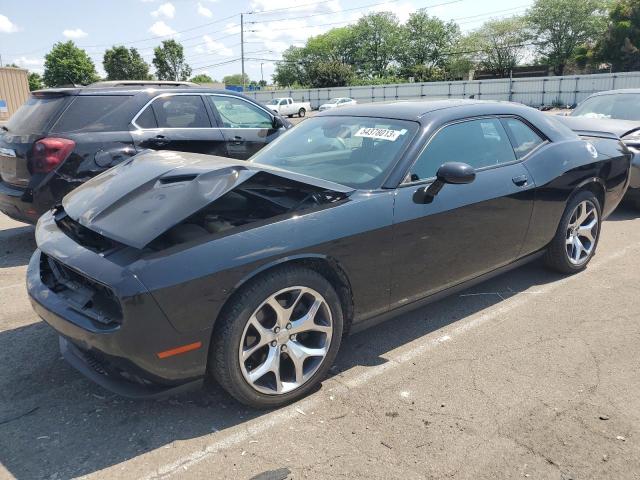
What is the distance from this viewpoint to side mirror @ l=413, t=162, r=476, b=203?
308 cm

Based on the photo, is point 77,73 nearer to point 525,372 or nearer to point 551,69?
point 551,69

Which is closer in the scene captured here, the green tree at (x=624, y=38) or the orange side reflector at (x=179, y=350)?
the orange side reflector at (x=179, y=350)

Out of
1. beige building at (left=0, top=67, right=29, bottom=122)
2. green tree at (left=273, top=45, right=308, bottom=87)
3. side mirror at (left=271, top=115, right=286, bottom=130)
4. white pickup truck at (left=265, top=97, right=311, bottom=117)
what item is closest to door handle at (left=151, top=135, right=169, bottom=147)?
side mirror at (left=271, top=115, right=286, bottom=130)

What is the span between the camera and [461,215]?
345 centimetres

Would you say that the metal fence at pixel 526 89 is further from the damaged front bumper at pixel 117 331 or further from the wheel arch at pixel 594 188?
the damaged front bumper at pixel 117 331

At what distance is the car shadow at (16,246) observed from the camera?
528 centimetres

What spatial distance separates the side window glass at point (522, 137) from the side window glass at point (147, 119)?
369cm

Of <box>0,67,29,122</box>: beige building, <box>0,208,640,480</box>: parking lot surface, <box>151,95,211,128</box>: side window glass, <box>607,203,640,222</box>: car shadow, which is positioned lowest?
<box>0,208,640,480</box>: parking lot surface

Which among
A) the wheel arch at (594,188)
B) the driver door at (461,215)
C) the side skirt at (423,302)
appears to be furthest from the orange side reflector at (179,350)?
the wheel arch at (594,188)

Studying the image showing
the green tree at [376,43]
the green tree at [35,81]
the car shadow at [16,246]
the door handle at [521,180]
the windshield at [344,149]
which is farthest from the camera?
the green tree at [376,43]

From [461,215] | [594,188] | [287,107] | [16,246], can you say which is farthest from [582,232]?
[287,107]

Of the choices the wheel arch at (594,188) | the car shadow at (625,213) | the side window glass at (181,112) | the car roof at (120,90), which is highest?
the car roof at (120,90)

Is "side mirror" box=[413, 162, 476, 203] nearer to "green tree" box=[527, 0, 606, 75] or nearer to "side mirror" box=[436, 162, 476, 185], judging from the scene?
"side mirror" box=[436, 162, 476, 185]

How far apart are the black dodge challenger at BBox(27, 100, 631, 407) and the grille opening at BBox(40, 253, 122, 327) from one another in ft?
0.03
